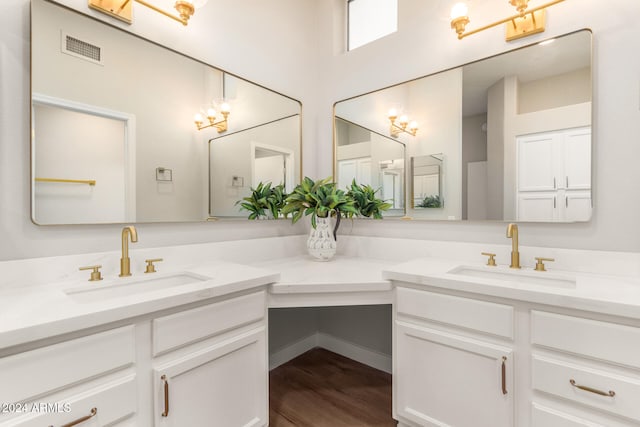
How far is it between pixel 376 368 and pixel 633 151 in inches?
70.4

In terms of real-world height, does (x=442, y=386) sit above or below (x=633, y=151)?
below

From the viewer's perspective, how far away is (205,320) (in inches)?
42.8

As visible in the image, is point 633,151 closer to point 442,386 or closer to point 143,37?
point 442,386

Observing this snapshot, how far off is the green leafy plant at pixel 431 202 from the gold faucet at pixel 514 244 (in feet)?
1.37

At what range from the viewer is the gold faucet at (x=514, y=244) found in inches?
55.4

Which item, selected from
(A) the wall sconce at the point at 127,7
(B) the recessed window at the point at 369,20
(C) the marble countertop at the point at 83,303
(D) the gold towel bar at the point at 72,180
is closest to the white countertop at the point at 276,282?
(C) the marble countertop at the point at 83,303

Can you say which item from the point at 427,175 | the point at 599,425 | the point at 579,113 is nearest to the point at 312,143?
the point at 427,175

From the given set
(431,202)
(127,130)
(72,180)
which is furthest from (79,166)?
(431,202)

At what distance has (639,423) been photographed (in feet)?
2.93

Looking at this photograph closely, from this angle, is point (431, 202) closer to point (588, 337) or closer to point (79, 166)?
point (588, 337)

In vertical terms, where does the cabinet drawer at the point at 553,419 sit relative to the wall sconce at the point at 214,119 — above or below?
below

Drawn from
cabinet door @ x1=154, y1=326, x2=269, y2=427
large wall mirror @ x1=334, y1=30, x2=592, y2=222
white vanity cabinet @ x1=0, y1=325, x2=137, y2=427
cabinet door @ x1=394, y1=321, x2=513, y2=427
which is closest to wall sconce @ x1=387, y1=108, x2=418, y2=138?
large wall mirror @ x1=334, y1=30, x2=592, y2=222

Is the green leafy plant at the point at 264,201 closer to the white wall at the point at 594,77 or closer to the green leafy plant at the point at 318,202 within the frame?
the green leafy plant at the point at 318,202

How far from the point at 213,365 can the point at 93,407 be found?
0.36 meters
